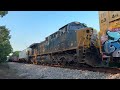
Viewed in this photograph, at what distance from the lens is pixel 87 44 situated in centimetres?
1341

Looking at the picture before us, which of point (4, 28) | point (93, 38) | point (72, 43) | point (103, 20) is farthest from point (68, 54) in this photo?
point (4, 28)

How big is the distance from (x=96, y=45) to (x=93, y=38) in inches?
22.6

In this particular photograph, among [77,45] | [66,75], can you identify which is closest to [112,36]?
[66,75]

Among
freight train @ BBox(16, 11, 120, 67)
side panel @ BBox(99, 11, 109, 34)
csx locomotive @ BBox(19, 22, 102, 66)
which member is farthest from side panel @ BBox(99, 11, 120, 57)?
csx locomotive @ BBox(19, 22, 102, 66)

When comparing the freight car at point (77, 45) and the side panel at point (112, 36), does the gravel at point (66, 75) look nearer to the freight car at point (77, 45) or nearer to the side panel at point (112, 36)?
the side panel at point (112, 36)

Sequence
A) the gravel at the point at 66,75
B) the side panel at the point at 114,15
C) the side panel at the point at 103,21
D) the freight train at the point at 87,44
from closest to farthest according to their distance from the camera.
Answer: the gravel at the point at 66,75
the side panel at the point at 114,15
the freight train at the point at 87,44
the side panel at the point at 103,21

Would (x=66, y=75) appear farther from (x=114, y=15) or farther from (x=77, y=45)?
(x=77, y=45)

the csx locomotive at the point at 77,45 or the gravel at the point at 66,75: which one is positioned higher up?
the csx locomotive at the point at 77,45

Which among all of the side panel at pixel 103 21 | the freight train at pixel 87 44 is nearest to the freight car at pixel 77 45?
the freight train at pixel 87 44

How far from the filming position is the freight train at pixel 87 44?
9.98m

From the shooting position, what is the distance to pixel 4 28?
2284 centimetres

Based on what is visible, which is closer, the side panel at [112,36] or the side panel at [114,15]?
the side panel at [112,36]

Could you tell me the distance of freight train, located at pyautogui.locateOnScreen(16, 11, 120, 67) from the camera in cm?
998

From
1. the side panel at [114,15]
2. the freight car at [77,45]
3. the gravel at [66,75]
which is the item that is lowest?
the gravel at [66,75]
